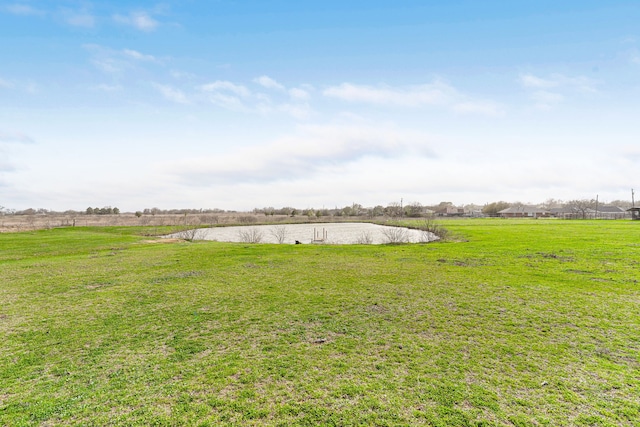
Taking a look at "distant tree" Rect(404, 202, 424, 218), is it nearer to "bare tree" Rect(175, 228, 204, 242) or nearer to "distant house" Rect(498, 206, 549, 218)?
"distant house" Rect(498, 206, 549, 218)

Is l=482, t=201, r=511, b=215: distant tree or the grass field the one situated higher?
l=482, t=201, r=511, b=215: distant tree

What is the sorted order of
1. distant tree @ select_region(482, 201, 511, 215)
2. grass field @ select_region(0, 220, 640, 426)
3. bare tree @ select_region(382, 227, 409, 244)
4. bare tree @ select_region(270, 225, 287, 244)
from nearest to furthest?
grass field @ select_region(0, 220, 640, 426), bare tree @ select_region(382, 227, 409, 244), bare tree @ select_region(270, 225, 287, 244), distant tree @ select_region(482, 201, 511, 215)

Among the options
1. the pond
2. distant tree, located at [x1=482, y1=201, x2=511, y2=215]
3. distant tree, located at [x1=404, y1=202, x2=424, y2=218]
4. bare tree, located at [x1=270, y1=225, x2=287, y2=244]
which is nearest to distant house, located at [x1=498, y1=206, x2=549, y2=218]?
distant tree, located at [x1=482, y1=201, x2=511, y2=215]

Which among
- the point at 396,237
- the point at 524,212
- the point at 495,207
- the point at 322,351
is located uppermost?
the point at 495,207

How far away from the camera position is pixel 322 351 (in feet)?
18.0

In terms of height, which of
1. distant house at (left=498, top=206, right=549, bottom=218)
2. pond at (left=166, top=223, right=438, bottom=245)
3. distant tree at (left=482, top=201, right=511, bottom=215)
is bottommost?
pond at (left=166, top=223, right=438, bottom=245)

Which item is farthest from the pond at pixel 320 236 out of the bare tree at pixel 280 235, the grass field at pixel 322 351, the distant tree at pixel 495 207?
the distant tree at pixel 495 207

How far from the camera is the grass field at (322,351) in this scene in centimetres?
380

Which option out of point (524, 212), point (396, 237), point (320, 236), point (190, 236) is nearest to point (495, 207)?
point (524, 212)

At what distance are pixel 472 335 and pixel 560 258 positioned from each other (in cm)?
1323

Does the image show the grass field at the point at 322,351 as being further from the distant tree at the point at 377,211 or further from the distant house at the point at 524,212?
the distant house at the point at 524,212

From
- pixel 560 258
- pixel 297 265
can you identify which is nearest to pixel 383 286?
pixel 297 265

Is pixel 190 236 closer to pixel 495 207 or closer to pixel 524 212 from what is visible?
pixel 524 212

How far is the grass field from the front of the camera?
3.80m
